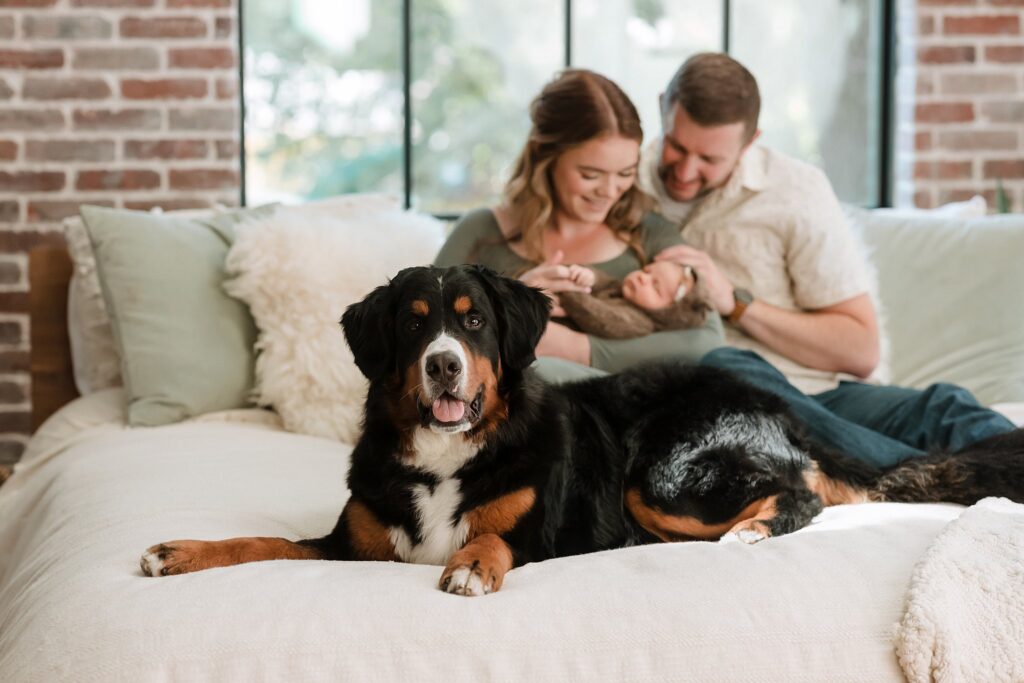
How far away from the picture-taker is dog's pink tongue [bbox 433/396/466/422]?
177 cm

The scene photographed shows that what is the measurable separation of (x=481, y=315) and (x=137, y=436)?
1.39 metres

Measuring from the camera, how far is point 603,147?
2.77 m

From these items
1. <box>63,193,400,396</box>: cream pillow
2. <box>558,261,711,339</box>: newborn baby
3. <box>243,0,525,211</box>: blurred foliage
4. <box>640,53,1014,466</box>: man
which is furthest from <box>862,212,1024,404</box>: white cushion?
<box>243,0,525,211</box>: blurred foliage

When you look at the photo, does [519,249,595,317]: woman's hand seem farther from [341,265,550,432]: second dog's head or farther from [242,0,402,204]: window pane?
[242,0,402,204]: window pane

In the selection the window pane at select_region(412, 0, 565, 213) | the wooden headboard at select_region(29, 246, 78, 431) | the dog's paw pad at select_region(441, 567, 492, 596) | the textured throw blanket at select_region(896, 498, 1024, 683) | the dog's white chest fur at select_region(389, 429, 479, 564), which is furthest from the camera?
the window pane at select_region(412, 0, 565, 213)

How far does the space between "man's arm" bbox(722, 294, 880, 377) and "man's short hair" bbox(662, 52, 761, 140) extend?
1.67 ft

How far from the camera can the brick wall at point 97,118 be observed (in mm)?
3898

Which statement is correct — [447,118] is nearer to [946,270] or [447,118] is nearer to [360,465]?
[946,270]

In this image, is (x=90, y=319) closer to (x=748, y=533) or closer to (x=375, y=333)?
(x=375, y=333)

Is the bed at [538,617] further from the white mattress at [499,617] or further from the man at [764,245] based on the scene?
the man at [764,245]

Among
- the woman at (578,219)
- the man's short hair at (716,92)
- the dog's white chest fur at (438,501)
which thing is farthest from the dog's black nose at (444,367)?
the man's short hair at (716,92)

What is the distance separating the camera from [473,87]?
4.61 meters

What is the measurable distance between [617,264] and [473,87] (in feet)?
6.43

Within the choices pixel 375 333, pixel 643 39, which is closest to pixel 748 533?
pixel 375 333
